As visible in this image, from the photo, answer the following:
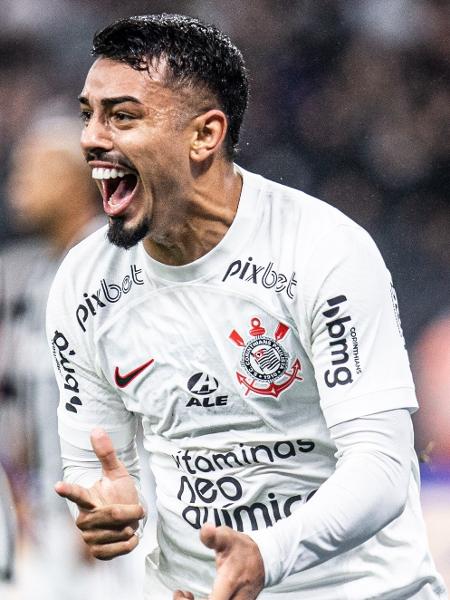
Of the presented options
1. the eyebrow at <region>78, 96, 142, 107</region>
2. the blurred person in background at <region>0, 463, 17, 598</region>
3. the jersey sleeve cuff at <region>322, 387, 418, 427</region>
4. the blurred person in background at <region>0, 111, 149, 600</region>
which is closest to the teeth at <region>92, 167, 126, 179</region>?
the eyebrow at <region>78, 96, 142, 107</region>

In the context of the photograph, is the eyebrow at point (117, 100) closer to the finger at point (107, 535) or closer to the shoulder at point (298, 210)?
Answer: the shoulder at point (298, 210)

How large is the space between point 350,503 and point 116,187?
30.7 inches

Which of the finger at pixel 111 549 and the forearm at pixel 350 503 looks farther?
the finger at pixel 111 549

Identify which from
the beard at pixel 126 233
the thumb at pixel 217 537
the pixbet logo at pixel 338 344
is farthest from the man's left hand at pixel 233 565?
the beard at pixel 126 233

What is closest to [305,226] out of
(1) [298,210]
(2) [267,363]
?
(1) [298,210]

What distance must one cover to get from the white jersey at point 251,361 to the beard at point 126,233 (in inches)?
3.8

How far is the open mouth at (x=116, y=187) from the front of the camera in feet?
6.66

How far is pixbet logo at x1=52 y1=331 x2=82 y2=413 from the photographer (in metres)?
2.19

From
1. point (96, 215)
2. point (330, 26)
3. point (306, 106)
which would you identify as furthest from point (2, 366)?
point (330, 26)

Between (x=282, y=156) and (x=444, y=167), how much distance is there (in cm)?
50

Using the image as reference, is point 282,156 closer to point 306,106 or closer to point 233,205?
point 306,106

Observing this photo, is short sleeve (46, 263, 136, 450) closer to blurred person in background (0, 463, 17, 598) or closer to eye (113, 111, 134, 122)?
eye (113, 111, 134, 122)

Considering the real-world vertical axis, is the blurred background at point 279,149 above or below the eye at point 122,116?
above

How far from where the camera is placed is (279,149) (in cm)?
322
